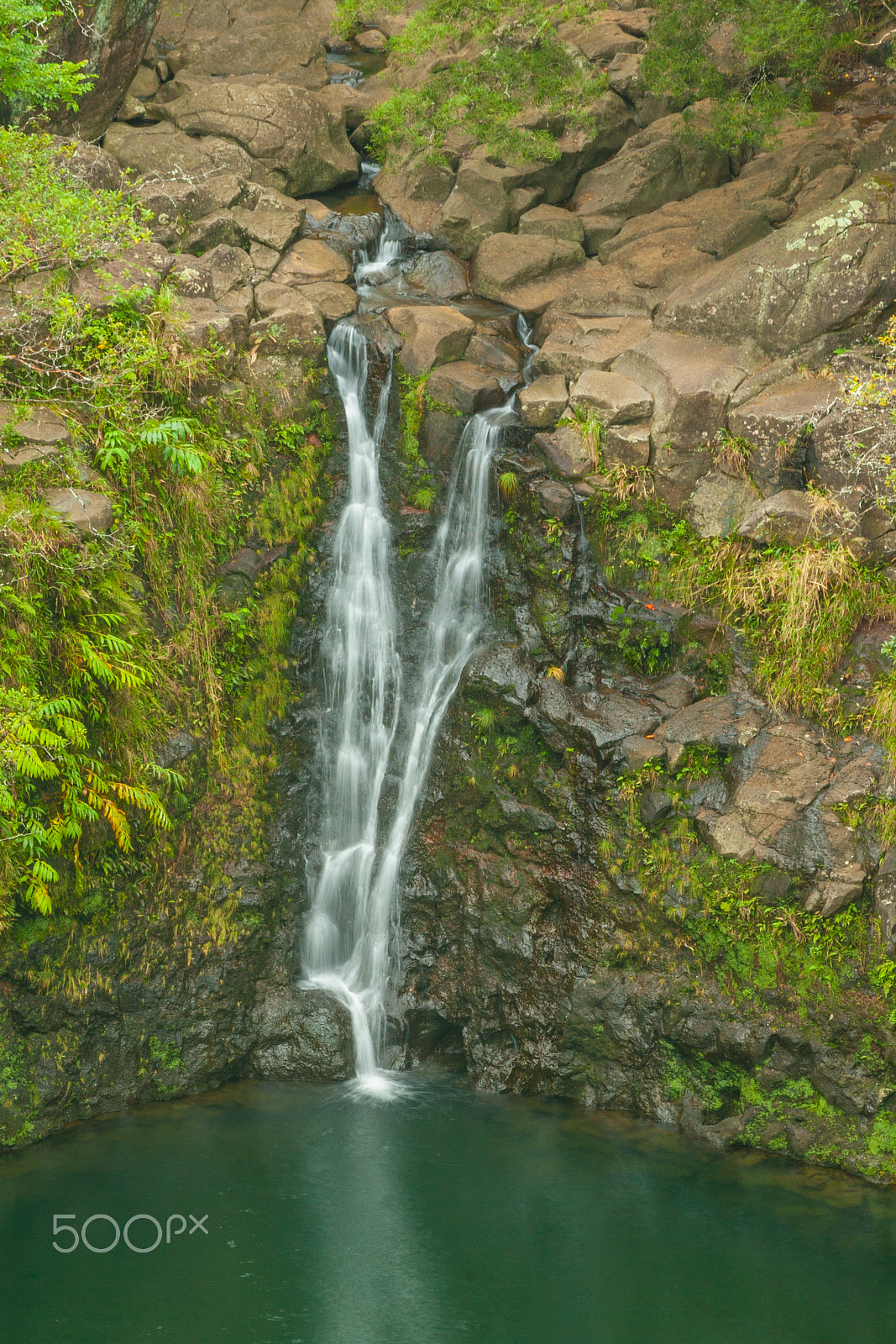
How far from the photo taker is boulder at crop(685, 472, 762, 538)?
10141 mm

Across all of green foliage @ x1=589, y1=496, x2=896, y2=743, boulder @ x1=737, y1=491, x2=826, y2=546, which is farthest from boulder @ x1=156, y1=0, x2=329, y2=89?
boulder @ x1=737, y1=491, x2=826, y2=546

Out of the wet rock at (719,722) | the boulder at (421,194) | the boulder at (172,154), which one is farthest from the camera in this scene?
the boulder at (421,194)

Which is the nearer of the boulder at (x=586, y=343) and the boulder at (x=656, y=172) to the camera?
the boulder at (x=586, y=343)

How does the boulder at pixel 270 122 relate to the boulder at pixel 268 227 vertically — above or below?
above

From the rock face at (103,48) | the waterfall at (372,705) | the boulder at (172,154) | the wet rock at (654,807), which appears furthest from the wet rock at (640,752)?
the rock face at (103,48)

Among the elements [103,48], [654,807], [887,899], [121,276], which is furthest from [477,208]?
[887,899]

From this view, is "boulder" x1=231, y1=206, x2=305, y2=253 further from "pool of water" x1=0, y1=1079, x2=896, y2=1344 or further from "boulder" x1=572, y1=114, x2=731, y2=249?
"pool of water" x1=0, y1=1079, x2=896, y2=1344

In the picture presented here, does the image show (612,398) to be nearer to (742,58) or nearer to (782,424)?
(782,424)

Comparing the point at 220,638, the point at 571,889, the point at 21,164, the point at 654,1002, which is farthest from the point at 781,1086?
the point at 21,164

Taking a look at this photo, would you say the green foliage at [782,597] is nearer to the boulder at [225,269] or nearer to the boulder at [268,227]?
the boulder at [225,269]

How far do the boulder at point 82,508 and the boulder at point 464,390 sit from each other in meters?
4.08

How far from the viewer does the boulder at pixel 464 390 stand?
37.2ft

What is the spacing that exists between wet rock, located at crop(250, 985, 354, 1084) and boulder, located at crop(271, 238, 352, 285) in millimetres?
8199

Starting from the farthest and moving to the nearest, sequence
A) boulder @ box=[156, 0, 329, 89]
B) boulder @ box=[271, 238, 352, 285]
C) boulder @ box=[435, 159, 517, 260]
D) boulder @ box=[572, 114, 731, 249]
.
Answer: boulder @ box=[156, 0, 329, 89] → boulder @ box=[435, 159, 517, 260] → boulder @ box=[572, 114, 731, 249] → boulder @ box=[271, 238, 352, 285]
